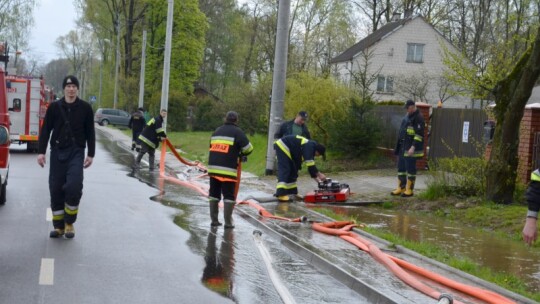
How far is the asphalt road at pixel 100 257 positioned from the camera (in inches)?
279

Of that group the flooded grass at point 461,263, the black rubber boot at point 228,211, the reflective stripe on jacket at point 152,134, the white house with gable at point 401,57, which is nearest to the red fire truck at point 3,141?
the black rubber boot at point 228,211

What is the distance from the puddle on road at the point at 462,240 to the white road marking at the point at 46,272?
4.81 meters

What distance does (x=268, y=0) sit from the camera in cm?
5469

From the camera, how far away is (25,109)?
27031mm

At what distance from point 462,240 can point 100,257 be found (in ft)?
17.6

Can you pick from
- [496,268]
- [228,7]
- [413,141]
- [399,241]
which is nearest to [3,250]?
[399,241]

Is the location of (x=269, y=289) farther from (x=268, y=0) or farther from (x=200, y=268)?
(x=268, y=0)

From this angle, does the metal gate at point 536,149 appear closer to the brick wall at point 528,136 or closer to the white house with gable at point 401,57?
the brick wall at point 528,136

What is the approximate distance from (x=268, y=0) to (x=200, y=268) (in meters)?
47.8

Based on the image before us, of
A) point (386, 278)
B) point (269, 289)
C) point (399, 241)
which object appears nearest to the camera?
point (269, 289)

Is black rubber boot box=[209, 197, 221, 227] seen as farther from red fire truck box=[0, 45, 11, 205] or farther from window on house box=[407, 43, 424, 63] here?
window on house box=[407, 43, 424, 63]

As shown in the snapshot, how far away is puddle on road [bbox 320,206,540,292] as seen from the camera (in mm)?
9353

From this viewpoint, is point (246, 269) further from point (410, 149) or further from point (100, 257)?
point (410, 149)

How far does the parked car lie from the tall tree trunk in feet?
176
